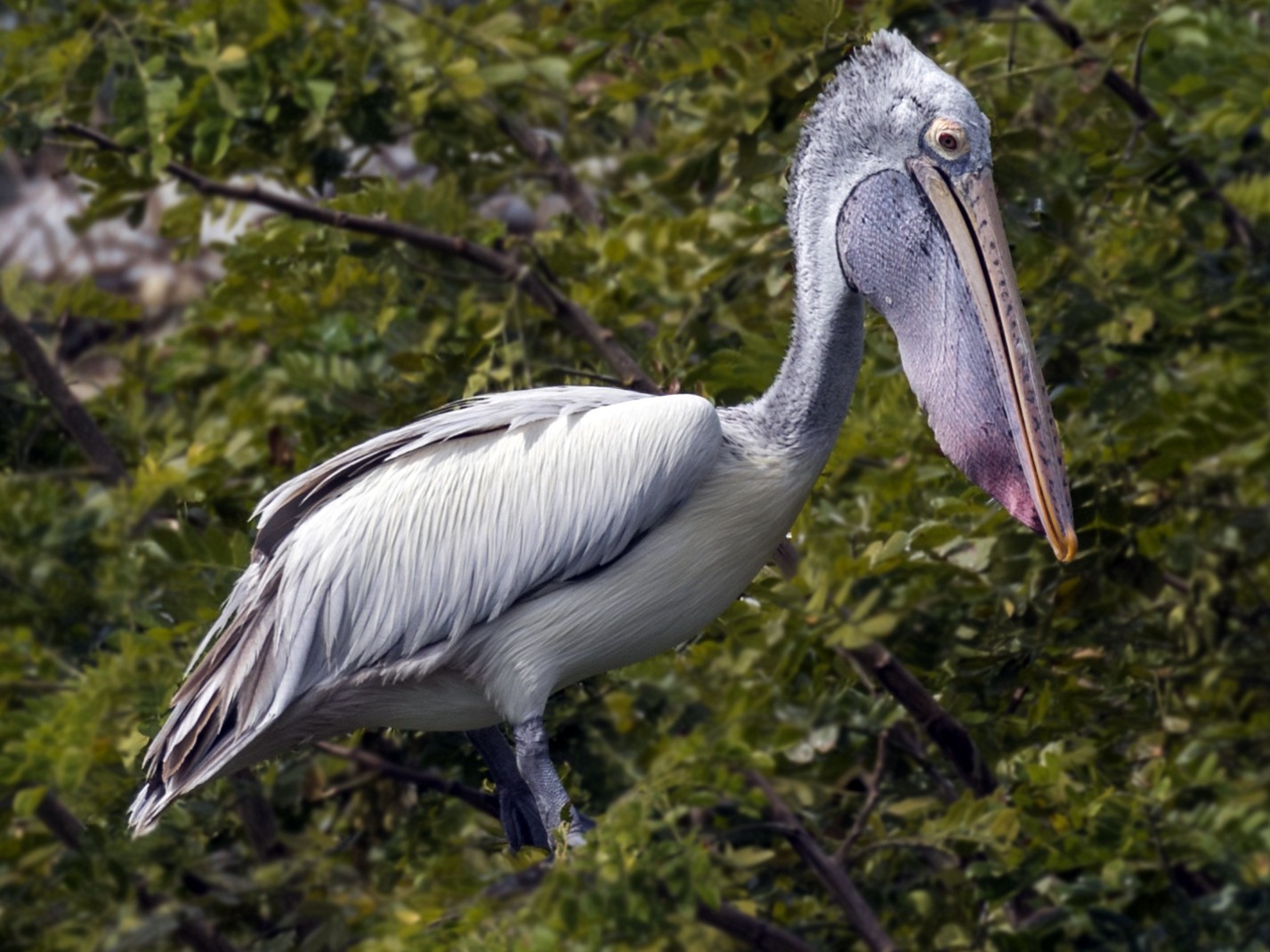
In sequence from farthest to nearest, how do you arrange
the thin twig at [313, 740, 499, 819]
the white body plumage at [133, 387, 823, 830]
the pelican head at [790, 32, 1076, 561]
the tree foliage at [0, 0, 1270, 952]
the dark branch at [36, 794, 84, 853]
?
the dark branch at [36, 794, 84, 853]
the tree foliage at [0, 0, 1270, 952]
the thin twig at [313, 740, 499, 819]
the white body plumage at [133, 387, 823, 830]
the pelican head at [790, 32, 1076, 561]

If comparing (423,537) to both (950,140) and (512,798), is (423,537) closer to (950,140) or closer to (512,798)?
(512,798)

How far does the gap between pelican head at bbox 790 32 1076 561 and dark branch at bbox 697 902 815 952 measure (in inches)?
36.0

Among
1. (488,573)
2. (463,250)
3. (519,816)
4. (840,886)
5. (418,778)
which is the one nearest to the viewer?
(488,573)

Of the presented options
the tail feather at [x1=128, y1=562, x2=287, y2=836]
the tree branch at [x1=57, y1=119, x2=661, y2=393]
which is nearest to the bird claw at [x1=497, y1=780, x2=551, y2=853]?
the tail feather at [x1=128, y1=562, x2=287, y2=836]

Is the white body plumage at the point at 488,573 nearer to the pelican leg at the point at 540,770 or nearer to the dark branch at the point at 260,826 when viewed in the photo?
the pelican leg at the point at 540,770

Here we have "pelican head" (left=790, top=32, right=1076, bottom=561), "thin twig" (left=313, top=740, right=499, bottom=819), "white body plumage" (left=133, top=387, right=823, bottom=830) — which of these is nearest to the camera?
"pelican head" (left=790, top=32, right=1076, bottom=561)

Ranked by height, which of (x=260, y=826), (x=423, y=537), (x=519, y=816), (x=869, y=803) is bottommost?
(x=260, y=826)

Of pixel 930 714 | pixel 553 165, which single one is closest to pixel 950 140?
pixel 930 714

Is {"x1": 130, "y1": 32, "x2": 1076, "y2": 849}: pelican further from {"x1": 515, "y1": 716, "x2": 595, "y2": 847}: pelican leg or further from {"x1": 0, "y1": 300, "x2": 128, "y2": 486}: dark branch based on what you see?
{"x1": 0, "y1": 300, "x2": 128, "y2": 486}: dark branch

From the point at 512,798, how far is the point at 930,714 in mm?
1031

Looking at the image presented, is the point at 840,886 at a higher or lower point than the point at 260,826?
higher

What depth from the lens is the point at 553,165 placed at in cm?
525

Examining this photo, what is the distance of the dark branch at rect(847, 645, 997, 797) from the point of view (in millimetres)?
3785

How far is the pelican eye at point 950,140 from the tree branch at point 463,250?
1.21m
